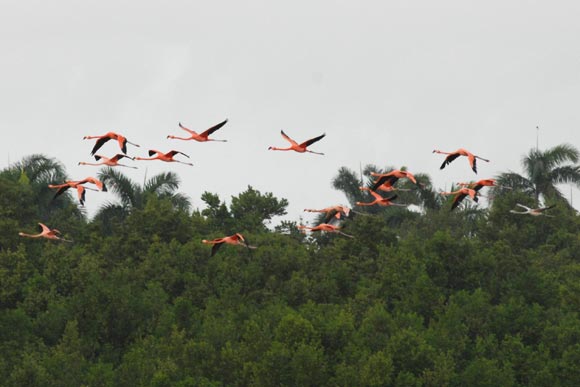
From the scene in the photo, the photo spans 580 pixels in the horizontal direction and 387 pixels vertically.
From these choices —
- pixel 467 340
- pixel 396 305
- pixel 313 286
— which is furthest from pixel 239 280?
pixel 467 340

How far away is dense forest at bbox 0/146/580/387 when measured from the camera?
2172 inches

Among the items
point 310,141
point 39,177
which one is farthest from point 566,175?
point 310,141

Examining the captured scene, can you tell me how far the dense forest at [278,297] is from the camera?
181 ft

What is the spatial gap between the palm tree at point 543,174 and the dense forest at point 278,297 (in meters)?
0.13

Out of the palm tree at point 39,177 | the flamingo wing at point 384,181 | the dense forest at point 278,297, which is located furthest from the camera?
the palm tree at point 39,177

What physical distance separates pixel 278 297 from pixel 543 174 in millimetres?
23083

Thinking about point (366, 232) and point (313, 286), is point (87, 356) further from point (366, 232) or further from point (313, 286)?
point (366, 232)

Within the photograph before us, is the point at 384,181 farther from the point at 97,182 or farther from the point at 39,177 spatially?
the point at 39,177

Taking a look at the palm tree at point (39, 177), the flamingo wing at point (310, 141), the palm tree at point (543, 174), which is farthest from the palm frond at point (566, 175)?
the flamingo wing at point (310, 141)

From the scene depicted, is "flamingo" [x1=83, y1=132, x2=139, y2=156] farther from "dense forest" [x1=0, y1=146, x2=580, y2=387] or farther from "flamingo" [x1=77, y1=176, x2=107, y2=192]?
"dense forest" [x1=0, y1=146, x2=580, y2=387]

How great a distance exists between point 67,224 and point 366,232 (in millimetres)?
16469

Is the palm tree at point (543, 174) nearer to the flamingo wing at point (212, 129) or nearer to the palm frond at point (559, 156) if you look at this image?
the palm frond at point (559, 156)

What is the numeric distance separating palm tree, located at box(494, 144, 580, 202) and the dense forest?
13cm

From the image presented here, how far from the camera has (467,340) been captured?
58.6 metres
